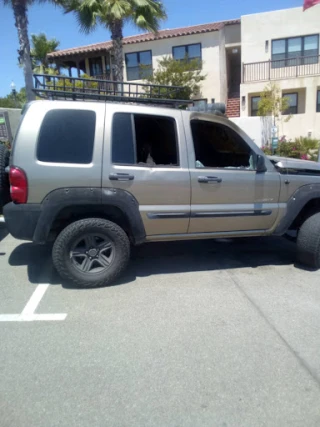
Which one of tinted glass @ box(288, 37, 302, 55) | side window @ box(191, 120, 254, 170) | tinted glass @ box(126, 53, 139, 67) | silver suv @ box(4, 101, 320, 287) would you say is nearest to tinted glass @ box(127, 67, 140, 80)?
tinted glass @ box(126, 53, 139, 67)

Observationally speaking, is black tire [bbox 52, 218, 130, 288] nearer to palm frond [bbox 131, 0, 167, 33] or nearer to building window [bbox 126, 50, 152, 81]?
palm frond [bbox 131, 0, 167, 33]

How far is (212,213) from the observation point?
14.0 feet

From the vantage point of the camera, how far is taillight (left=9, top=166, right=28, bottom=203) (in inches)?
144

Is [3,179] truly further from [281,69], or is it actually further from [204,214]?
[281,69]

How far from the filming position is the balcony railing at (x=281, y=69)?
20016 millimetres

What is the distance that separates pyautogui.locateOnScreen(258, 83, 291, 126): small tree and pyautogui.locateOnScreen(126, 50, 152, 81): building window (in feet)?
25.7

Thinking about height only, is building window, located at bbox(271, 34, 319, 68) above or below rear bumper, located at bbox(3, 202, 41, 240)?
above

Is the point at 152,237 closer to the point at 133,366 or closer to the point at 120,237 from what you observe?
the point at 120,237

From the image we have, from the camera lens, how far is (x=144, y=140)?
171 inches

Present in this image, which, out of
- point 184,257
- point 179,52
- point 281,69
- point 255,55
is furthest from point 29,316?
point 179,52

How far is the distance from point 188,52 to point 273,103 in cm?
720

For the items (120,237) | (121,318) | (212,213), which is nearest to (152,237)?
(120,237)

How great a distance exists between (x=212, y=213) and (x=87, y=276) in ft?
5.43

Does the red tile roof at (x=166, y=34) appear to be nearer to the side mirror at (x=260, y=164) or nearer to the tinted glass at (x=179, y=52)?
the tinted glass at (x=179, y=52)
